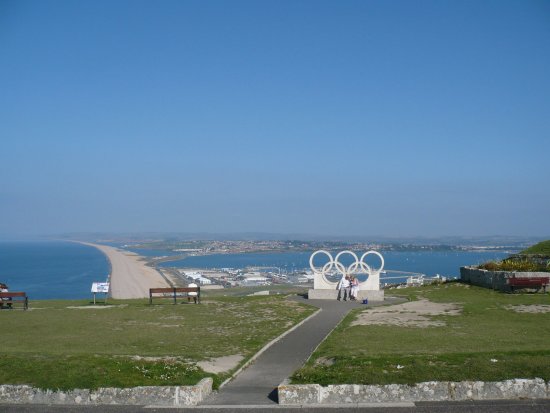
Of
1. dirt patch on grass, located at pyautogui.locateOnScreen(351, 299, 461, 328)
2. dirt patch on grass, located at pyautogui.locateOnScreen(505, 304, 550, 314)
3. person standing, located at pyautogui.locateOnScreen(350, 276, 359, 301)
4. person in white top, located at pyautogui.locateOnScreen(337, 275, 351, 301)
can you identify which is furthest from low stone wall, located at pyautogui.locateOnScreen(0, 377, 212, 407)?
person in white top, located at pyautogui.locateOnScreen(337, 275, 351, 301)

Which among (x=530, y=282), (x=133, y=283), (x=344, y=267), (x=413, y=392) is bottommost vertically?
(x=133, y=283)

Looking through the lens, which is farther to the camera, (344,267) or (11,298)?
(344,267)

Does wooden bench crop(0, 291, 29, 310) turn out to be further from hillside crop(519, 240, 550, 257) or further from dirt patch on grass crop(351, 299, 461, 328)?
hillside crop(519, 240, 550, 257)

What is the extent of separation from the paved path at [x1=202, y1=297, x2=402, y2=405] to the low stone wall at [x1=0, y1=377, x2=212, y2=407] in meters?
0.33

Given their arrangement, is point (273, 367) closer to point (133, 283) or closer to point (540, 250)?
point (540, 250)

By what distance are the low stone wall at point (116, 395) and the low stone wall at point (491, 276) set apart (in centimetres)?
2098

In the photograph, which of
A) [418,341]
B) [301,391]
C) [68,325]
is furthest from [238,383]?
[68,325]

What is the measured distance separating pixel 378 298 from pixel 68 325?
14719 millimetres

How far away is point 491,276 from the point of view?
2862 cm

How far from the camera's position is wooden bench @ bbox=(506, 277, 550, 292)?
2578 centimetres

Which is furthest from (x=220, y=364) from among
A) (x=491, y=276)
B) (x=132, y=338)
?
(x=491, y=276)

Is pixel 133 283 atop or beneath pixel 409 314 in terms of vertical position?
beneath

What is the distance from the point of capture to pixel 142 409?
397 inches

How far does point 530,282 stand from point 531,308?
501 cm
